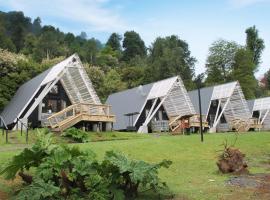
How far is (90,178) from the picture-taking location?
9.45 metres

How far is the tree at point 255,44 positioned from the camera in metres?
91.6

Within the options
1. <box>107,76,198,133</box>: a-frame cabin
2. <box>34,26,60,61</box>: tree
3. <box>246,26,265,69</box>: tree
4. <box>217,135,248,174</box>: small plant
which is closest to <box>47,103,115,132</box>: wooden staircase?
<box>107,76,198,133</box>: a-frame cabin

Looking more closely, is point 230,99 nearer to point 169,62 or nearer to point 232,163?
point 169,62

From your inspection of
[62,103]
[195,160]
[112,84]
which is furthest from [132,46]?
[195,160]

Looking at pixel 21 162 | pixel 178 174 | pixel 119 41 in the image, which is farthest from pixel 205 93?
pixel 119 41

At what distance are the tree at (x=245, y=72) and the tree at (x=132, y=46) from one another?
2568 centimetres

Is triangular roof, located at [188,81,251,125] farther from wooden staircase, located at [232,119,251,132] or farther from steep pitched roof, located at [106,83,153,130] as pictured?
steep pitched roof, located at [106,83,153,130]

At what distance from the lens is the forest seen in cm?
7438

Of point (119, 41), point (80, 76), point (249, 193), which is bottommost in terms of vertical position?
point (249, 193)

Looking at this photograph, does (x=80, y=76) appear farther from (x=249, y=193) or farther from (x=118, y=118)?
(x=249, y=193)

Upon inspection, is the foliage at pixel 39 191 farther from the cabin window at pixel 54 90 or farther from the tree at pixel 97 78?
the tree at pixel 97 78

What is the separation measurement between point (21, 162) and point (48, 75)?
86.9 feet

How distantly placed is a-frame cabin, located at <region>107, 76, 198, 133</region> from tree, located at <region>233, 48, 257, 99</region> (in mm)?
37662

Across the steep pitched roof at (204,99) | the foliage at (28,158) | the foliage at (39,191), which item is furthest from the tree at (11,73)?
the foliage at (39,191)
